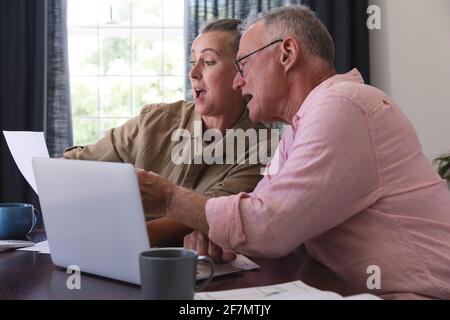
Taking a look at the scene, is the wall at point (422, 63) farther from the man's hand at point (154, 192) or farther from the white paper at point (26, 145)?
the man's hand at point (154, 192)

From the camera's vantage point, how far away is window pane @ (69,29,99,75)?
152 inches

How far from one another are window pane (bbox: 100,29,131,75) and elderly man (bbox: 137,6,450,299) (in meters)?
2.86

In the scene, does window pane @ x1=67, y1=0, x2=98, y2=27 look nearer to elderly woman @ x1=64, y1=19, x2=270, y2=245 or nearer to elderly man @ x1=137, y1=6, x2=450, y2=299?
elderly woman @ x1=64, y1=19, x2=270, y2=245

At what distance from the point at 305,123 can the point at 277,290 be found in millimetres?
319

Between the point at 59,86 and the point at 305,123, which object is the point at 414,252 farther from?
the point at 59,86

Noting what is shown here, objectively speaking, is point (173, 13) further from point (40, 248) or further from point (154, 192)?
point (154, 192)

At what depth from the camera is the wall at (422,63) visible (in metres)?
3.52

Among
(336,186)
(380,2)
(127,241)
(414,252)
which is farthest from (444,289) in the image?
(380,2)

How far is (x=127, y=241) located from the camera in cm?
95

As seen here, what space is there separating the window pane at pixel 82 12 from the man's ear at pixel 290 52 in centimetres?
282

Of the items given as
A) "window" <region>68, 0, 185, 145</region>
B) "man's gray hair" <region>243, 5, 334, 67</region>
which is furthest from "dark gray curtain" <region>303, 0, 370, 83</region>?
"man's gray hair" <region>243, 5, 334, 67</region>

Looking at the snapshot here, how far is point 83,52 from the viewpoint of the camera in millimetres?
3865

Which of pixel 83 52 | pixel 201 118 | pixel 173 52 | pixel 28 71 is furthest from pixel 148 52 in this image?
pixel 201 118

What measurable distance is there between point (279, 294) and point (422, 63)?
301cm
